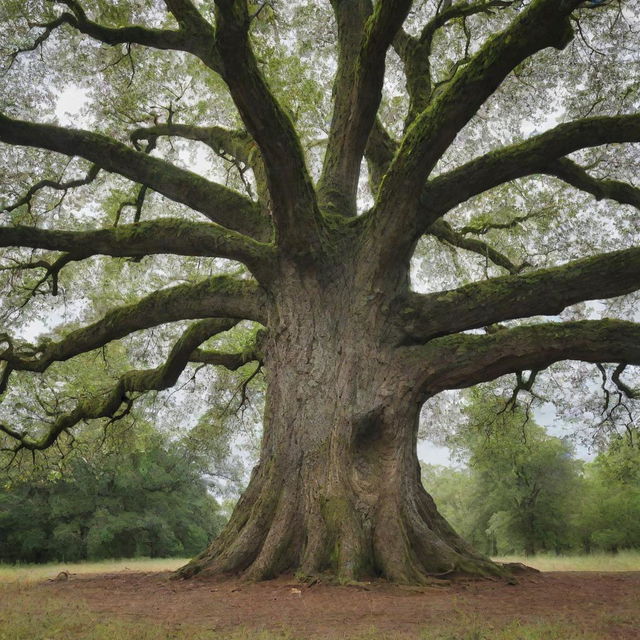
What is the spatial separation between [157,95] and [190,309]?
598cm

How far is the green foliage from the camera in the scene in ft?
69.8

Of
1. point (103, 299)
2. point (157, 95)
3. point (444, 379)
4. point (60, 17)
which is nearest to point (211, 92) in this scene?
point (157, 95)

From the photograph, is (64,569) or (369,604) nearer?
(369,604)

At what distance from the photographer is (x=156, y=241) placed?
25.7 ft

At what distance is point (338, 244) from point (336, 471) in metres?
3.24

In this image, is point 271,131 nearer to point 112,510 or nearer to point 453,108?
point 453,108

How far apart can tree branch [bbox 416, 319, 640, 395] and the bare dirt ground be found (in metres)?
2.52

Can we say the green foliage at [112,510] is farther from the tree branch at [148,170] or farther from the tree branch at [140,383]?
the tree branch at [148,170]

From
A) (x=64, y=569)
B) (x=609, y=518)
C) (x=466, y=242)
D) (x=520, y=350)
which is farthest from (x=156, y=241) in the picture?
(x=609, y=518)

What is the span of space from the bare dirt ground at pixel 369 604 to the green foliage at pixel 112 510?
15.1 metres

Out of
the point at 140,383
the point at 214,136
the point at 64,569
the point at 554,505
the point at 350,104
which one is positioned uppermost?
the point at 214,136

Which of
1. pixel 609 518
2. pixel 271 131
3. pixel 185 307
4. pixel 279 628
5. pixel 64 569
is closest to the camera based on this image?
pixel 279 628

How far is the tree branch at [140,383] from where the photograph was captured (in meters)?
9.43

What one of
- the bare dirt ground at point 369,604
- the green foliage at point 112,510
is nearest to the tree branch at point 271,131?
the bare dirt ground at point 369,604
